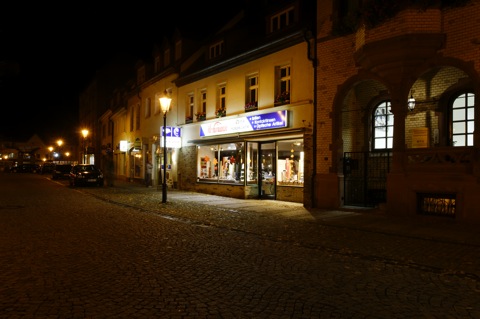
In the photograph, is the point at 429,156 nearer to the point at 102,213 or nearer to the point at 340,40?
the point at 340,40

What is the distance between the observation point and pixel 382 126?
15586 mm

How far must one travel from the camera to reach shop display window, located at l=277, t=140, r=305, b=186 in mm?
17245

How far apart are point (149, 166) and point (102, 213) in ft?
42.1

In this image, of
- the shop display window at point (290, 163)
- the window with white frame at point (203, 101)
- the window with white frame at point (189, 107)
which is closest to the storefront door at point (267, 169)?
the shop display window at point (290, 163)

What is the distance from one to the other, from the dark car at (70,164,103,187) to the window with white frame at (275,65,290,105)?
16131mm

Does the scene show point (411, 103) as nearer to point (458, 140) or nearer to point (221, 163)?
point (458, 140)

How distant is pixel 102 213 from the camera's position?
1431 centimetres

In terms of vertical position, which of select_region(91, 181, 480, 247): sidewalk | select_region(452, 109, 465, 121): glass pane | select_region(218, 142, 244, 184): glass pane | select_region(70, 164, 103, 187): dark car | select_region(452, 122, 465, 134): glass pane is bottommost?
select_region(91, 181, 480, 247): sidewalk

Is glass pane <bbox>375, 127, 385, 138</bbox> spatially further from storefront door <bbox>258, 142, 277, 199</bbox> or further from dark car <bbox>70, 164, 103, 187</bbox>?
dark car <bbox>70, 164, 103, 187</bbox>

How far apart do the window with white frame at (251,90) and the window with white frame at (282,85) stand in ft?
4.92

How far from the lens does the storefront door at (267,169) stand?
18.8m

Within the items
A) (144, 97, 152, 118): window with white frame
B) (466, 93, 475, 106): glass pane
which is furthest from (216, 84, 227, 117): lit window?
(466, 93, 475, 106): glass pane

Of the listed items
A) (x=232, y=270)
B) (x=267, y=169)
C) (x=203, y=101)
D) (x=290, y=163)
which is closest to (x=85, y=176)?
(x=203, y=101)

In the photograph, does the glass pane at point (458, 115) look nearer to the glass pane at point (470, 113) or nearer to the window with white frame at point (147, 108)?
the glass pane at point (470, 113)
